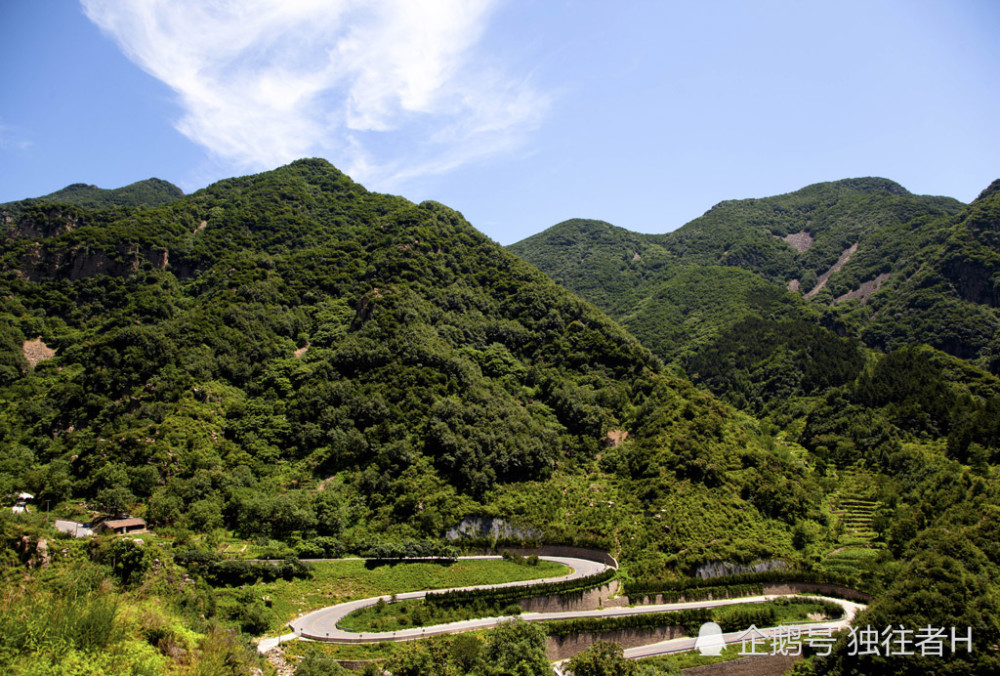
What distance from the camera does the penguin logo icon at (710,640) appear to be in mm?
30031

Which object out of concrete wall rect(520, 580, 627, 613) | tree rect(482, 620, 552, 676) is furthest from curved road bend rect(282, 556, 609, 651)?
tree rect(482, 620, 552, 676)

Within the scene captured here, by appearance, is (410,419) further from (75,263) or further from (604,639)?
(75,263)

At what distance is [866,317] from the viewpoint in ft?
399

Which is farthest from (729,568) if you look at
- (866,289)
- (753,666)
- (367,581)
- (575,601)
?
(866,289)

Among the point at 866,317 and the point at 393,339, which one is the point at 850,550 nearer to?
the point at 393,339

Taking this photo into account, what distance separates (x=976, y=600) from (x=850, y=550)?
48.3ft

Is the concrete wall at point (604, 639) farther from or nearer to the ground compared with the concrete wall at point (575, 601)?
nearer to the ground

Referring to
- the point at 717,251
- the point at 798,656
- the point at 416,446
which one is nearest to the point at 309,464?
the point at 416,446

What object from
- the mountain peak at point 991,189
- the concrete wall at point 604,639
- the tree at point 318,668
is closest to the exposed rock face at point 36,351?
the tree at point 318,668

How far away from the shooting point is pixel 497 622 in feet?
93.6

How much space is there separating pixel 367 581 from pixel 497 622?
1035 cm

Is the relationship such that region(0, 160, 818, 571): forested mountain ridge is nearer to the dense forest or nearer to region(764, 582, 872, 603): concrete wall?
the dense forest

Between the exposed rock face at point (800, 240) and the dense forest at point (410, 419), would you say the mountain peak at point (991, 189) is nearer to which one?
the exposed rock face at point (800, 240)

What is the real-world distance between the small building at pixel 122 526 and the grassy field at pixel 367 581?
10577mm
